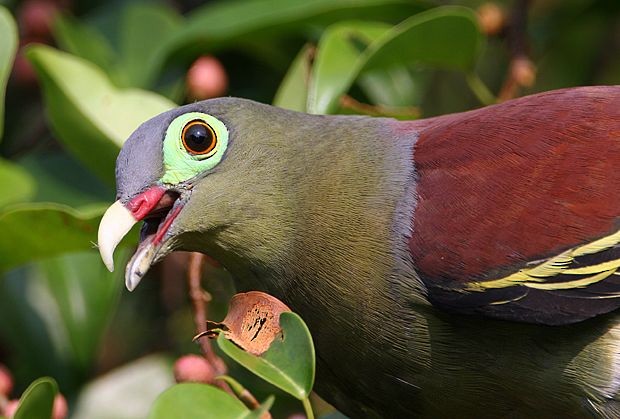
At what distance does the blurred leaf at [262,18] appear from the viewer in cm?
301

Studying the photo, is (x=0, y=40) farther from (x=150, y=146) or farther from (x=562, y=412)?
(x=562, y=412)

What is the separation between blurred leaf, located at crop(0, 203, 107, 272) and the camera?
2.37m

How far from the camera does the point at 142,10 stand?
128 inches

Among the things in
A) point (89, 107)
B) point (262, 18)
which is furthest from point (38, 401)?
point (262, 18)

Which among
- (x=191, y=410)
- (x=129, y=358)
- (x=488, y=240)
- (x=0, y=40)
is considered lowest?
(x=129, y=358)

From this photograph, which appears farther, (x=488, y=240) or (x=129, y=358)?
(x=129, y=358)

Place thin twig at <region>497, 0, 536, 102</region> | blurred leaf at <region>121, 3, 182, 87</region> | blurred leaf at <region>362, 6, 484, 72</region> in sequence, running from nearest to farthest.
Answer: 1. blurred leaf at <region>362, 6, 484, 72</region>
2. thin twig at <region>497, 0, 536, 102</region>
3. blurred leaf at <region>121, 3, 182, 87</region>

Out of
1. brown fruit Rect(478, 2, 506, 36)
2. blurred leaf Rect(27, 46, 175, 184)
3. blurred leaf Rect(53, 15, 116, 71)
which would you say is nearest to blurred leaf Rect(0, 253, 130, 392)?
blurred leaf Rect(27, 46, 175, 184)

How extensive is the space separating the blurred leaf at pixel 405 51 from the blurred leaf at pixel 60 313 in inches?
27.2

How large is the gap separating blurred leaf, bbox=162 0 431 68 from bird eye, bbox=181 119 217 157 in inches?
34.1

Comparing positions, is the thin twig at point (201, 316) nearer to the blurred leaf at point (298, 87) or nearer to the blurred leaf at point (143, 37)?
the blurred leaf at point (298, 87)

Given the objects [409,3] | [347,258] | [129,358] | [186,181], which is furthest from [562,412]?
[129,358]

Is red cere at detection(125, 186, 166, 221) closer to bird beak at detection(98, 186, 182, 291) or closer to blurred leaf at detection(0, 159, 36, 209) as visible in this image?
bird beak at detection(98, 186, 182, 291)

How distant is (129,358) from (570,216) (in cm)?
176
